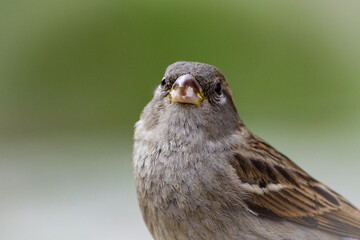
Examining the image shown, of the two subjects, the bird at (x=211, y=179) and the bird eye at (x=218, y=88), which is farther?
the bird eye at (x=218, y=88)

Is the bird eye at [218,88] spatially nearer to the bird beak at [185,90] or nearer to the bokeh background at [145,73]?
the bird beak at [185,90]

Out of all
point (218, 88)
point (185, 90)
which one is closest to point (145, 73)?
point (218, 88)

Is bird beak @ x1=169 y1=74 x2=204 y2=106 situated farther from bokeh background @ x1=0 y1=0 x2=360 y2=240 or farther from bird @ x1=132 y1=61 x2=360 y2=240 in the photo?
bokeh background @ x1=0 y1=0 x2=360 y2=240

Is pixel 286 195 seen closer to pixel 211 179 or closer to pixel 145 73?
pixel 211 179

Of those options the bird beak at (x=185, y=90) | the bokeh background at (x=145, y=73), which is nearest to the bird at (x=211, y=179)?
the bird beak at (x=185, y=90)

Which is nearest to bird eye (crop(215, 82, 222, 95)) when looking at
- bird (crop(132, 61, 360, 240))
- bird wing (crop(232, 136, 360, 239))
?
bird (crop(132, 61, 360, 240))

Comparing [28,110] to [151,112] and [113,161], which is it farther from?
[151,112]
